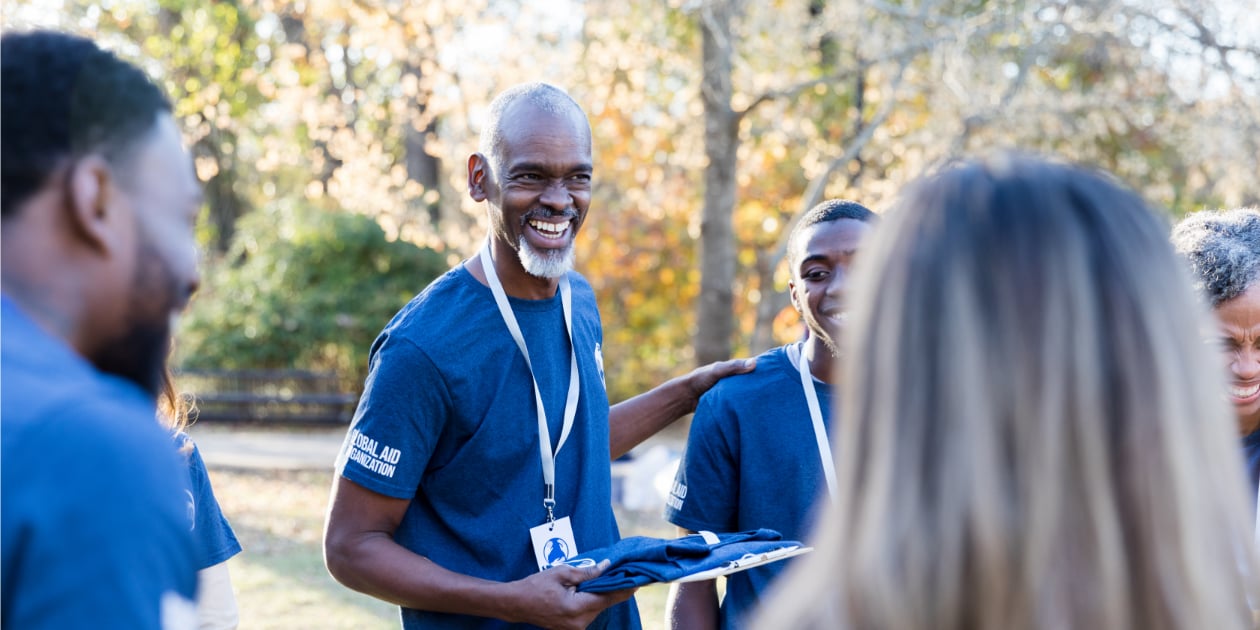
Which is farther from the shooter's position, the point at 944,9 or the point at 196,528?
the point at 944,9

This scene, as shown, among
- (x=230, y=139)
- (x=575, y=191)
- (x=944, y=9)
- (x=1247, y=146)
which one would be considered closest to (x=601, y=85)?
(x=944, y=9)

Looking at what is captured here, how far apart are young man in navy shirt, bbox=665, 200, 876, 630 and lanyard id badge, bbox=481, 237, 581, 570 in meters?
0.36

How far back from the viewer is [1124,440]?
1.31 meters

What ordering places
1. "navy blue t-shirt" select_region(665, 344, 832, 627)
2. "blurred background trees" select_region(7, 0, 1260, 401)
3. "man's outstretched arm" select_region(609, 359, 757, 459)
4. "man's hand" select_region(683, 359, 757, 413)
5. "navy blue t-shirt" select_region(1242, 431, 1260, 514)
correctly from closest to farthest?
"navy blue t-shirt" select_region(1242, 431, 1260, 514)
"navy blue t-shirt" select_region(665, 344, 832, 627)
"man's hand" select_region(683, 359, 757, 413)
"man's outstretched arm" select_region(609, 359, 757, 459)
"blurred background trees" select_region(7, 0, 1260, 401)

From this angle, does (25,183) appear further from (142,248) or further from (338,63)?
(338,63)

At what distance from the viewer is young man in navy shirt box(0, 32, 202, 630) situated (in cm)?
123

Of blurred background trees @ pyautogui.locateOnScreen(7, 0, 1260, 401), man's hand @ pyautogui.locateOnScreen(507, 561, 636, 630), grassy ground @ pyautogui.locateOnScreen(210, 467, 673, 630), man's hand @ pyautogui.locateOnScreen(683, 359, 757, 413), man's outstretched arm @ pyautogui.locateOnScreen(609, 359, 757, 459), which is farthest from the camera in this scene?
blurred background trees @ pyautogui.locateOnScreen(7, 0, 1260, 401)

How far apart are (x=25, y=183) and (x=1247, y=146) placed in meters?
12.0

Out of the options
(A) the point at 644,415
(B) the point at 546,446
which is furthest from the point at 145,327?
(A) the point at 644,415

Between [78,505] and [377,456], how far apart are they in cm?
178

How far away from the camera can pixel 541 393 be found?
3.25 m

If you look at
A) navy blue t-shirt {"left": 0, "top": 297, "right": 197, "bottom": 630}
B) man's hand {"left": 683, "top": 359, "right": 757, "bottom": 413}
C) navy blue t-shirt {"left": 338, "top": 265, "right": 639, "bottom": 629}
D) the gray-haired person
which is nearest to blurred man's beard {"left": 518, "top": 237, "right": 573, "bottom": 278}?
navy blue t-shirt {"left": 338, "top": 265, "right": 639, "bottom": 629}

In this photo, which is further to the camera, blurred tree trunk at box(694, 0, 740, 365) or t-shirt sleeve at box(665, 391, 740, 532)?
blurred tree trunk at box(694, 0, 740, 365)

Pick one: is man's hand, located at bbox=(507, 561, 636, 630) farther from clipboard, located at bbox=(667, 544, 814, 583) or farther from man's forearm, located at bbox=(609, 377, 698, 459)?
man's forearm, located at bbox=(609, 377, 698, 459)
